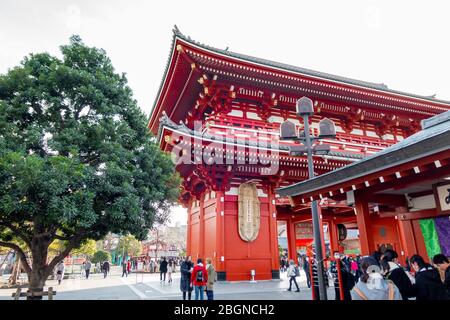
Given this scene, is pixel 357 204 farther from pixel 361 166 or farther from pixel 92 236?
pixel 92 236

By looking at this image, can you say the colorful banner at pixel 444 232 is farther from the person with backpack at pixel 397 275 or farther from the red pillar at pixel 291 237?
the red pillar at pixel 291 237

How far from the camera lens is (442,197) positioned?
19.8ft

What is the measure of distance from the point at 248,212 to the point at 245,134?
3912 mm

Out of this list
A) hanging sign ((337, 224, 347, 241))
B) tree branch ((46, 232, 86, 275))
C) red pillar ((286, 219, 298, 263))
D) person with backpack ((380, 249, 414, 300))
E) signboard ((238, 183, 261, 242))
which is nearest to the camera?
person with backpack ((380, 249, 414, 300))

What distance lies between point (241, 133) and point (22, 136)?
9.56 metres

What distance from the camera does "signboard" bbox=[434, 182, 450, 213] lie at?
5.91 meters

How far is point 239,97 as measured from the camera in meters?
15.8

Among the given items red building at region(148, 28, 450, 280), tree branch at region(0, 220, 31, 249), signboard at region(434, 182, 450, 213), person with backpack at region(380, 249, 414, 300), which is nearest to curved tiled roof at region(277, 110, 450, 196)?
signboard at region(434, 182, 450, 213)

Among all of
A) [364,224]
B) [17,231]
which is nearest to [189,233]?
[17,231]

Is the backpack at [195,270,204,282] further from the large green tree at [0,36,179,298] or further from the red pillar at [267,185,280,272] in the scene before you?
the red pillar at [267,185,280,272]

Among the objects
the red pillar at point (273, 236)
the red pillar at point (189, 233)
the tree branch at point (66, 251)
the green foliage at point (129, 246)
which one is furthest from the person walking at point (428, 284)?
the green foliage at point (129, 246)

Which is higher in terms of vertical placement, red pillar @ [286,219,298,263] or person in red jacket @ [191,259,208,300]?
red pillar @ [286,219,298,263]

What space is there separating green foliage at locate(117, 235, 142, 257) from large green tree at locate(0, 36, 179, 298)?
42.2 m
